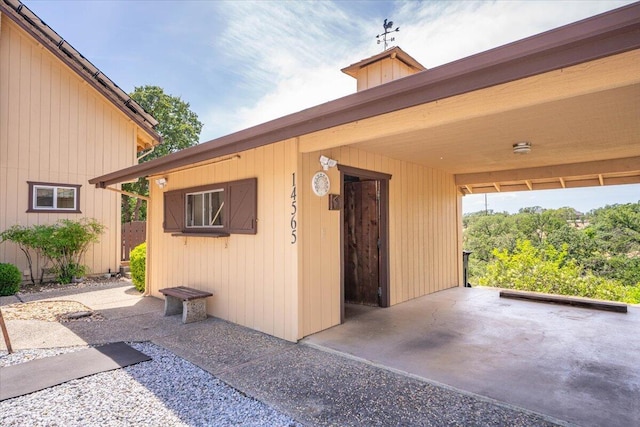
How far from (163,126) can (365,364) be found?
17.5 metres

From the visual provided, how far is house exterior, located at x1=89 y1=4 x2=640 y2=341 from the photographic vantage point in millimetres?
2027

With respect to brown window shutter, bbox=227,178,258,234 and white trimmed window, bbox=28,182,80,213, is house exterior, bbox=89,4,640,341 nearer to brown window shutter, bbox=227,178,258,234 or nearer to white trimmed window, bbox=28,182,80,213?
brown window shutter, bbox=227,178,258,234

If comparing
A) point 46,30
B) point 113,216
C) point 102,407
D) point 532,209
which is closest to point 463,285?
point 102,407

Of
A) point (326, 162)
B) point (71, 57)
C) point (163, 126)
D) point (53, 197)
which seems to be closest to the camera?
point (326, 162)

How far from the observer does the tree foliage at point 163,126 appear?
1683 cm

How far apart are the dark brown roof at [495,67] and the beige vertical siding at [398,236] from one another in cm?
133

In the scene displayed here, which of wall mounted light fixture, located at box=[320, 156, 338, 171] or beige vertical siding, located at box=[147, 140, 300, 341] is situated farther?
wall mounted light fixture, located at box=[320, 156, 338, 171]

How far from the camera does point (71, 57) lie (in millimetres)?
8562

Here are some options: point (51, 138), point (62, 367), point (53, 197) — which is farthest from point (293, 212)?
point (51, 138)

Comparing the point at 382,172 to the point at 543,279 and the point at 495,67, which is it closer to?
the point at 495,67

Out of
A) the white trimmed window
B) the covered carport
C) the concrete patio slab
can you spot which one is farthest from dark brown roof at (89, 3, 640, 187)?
the white trimmed window

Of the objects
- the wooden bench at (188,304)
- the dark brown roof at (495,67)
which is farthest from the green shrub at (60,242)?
the dark brown roof at (495,67)

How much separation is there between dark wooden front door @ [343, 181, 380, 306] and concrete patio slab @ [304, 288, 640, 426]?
551 mm

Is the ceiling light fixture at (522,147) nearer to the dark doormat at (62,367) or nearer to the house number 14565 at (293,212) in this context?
the house number 14565 at (293,212)
